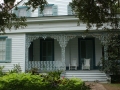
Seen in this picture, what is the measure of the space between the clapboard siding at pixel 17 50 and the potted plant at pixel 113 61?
20.8 ft

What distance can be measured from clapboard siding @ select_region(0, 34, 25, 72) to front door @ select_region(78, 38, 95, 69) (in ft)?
15.4

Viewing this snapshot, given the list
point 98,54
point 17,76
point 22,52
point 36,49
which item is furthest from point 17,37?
point 17,76

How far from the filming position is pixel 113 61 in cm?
1605

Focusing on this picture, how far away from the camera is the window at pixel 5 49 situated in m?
18.3

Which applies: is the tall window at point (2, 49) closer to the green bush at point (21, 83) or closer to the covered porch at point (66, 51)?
the covered porch at point (66, 51)

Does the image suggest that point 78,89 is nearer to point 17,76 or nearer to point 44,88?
point 44,88

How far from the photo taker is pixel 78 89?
8.05 meters

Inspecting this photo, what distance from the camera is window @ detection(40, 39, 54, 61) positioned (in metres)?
19.8

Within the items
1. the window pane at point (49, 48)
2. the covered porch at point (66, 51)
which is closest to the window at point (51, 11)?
the covered porch at point (66, 51)

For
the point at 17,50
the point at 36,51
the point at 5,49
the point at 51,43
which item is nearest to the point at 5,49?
the point at 5,49

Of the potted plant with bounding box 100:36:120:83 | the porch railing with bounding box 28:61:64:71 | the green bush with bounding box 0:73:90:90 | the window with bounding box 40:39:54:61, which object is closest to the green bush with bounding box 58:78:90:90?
the green bush with bounding box 0:73:90:90

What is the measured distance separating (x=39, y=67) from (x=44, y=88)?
383 inches

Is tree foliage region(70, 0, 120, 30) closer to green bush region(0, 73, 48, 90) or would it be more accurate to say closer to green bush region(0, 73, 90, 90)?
green bush region(0, 73, 90, 90)

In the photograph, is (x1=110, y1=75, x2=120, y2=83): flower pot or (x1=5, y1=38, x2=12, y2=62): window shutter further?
(x1=5, y1=38, x2=12, y2=62): window shutter
